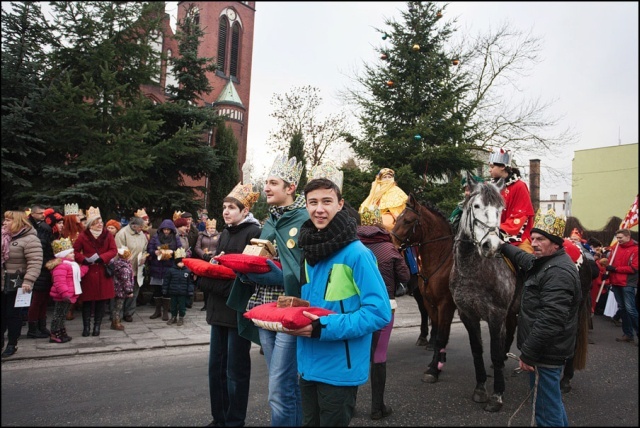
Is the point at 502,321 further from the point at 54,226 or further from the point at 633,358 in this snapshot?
the point at 54,226

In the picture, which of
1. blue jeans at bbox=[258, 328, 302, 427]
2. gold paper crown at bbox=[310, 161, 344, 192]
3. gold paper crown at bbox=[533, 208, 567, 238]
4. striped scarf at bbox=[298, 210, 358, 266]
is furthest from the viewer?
gold paper crown at bbox=[533, 208, 567, 238]

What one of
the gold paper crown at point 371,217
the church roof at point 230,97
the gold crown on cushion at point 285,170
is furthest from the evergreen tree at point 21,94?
the church roof at point 230,97

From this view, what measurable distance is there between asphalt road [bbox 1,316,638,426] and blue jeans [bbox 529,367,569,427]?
0.26 metres

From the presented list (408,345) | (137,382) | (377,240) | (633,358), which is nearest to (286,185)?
(377,240)

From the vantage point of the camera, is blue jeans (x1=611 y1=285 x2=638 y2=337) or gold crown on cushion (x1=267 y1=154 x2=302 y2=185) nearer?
gold crown on cushion (x1=267 y1=154 x2=302 y2=185)

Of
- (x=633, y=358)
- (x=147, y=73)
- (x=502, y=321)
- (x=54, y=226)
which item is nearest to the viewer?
(x=147, y=73)

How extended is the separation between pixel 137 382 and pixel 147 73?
12.2 feet

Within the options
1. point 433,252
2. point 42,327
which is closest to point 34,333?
point 42,327

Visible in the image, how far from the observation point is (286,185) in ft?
12.0

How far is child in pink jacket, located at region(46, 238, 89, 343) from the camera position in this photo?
6887 mm

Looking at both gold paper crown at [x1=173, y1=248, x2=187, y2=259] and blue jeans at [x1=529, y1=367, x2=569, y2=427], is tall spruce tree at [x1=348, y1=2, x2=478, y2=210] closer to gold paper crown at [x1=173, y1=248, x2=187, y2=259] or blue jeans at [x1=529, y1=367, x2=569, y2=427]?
gold paper crown at [x1=173, y1=248, x2=187, y2=259]

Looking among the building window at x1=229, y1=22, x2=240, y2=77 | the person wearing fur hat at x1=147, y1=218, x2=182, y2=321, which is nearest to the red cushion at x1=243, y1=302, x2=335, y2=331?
the person wearing fur hat at x1=147, y1=218, x2=182, y2=321

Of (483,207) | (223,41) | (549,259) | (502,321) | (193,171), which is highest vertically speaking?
(223,41)

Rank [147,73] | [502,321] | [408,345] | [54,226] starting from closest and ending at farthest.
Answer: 1. [147,73]
2. [502,321]
3. [408,345]
4. [54,226]
